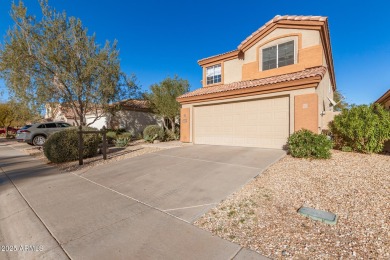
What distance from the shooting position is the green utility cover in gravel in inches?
116

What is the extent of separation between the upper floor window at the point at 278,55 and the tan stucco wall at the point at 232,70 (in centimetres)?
170

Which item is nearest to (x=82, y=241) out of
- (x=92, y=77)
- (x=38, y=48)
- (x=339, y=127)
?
(x=339, y=127)

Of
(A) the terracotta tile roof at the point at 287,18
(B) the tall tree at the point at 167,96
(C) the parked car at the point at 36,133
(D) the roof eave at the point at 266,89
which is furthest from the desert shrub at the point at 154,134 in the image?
(A) the terracotta tile roof at the point at 287,18

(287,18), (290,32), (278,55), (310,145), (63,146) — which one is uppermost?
(287,18)

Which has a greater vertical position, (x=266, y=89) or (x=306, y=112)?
(x=266, y=89)

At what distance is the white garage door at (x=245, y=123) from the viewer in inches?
357

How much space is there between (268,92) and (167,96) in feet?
32.0

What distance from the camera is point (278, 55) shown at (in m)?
10.8

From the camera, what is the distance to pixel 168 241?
105 inches

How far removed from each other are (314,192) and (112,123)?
63.4 ft

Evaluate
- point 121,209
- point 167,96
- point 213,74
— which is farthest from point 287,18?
point 121,209

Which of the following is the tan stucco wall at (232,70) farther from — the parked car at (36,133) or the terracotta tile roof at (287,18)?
the parked car at (36,133)

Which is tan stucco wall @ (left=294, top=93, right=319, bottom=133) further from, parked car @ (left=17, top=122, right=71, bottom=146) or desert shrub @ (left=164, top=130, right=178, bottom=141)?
parked car @ (left=17, top=122, right=71, bottom=146)

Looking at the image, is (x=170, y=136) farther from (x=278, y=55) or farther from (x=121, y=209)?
(x=121, y=209)
